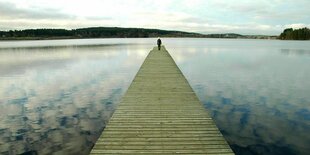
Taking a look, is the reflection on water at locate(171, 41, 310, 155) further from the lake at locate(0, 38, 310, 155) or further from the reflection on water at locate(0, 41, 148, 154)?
the reflection on water at locate(0, 41, 148, 154)

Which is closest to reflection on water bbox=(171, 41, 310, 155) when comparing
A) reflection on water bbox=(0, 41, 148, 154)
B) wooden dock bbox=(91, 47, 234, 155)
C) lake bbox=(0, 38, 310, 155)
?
lake bbox=(0, 38, 310, 155)

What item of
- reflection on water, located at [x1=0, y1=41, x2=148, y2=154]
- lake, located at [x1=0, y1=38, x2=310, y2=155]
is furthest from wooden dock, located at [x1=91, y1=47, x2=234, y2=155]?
reflection on water, located at [x1=0, y1=41, x2=148, y2=154]

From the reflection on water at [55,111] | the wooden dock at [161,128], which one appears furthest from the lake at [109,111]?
the wooden dock at [161,128]

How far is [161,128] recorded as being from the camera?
1045cm

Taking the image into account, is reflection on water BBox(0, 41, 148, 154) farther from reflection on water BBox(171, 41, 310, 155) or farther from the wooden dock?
reflection on water BBox(171, 41, 310, 155)

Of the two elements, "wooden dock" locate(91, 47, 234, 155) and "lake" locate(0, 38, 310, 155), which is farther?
"lake" locate(0, 38, 310, 155)

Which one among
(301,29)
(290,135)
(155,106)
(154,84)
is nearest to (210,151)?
(155,106)

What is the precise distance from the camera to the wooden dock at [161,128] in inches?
342

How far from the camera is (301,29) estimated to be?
197 metres

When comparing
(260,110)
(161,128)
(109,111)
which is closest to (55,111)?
(109,111)

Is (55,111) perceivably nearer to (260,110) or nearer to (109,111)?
(109,111)

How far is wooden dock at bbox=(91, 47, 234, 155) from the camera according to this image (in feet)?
28.5

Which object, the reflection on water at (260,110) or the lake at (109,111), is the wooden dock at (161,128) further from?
the reflection on water at (260,110)

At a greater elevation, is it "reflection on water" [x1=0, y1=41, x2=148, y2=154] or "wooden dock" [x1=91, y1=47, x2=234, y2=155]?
"wooden dock" [x1=91, y1=47, x2=234, y2=155]
